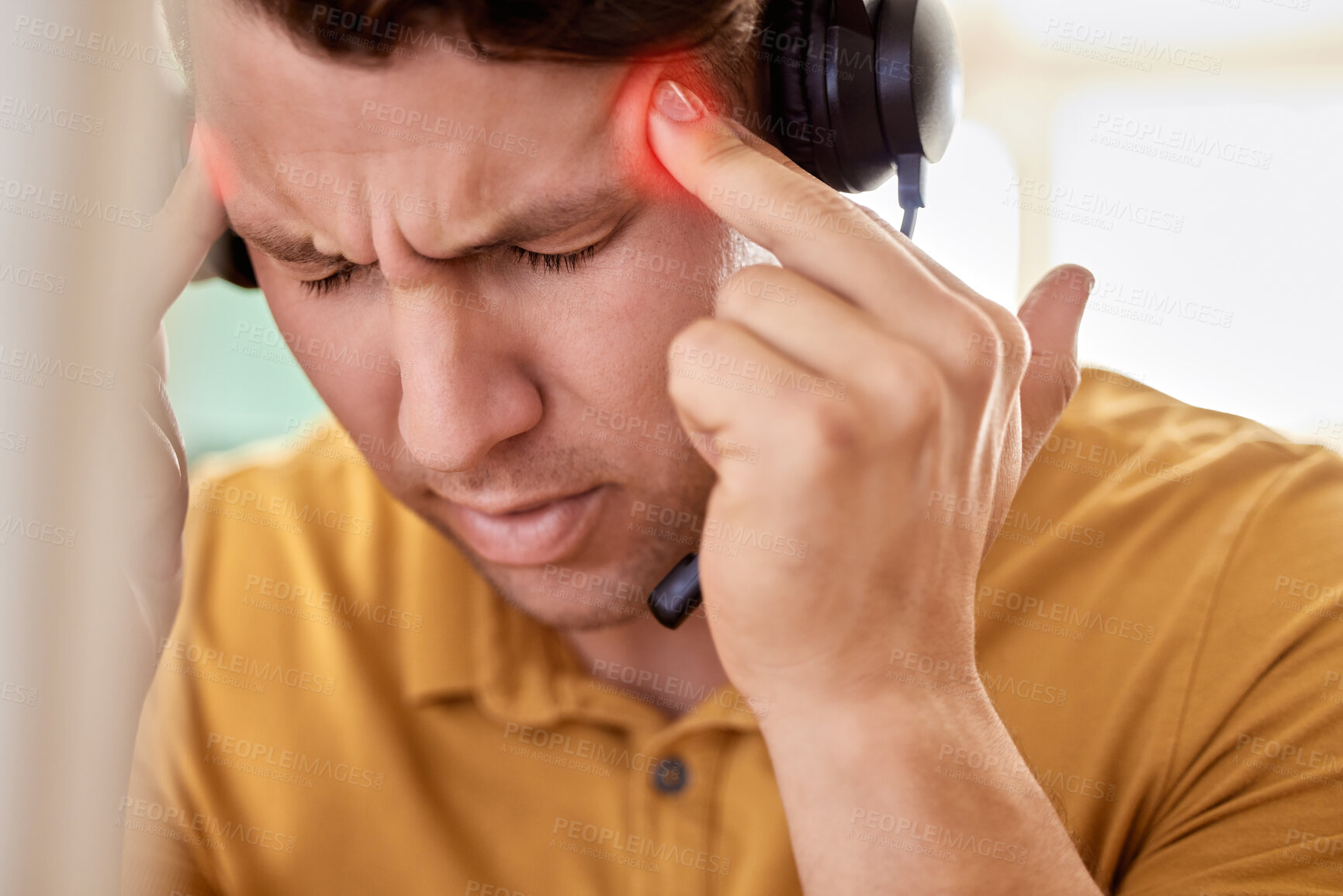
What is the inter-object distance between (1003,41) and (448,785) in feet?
5.03

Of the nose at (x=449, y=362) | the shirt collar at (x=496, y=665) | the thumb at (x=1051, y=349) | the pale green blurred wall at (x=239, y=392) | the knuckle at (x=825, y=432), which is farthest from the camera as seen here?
the pale green blurred wall at (x=239, y=392)

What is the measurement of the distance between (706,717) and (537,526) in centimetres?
26

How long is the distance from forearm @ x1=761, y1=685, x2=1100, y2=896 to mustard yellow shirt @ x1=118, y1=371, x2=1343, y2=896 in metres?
0.24

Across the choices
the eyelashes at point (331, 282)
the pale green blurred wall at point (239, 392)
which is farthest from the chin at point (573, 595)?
the pale green blurred wall at point (239, 392)

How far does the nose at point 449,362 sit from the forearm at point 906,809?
0.34 metres

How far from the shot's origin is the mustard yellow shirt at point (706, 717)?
39.6 inches

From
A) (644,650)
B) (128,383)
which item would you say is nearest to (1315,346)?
(644,650)

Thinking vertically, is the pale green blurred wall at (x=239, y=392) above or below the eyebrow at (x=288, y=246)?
below

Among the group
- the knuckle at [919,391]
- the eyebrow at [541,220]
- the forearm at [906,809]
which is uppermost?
the eyebrow at [541,220]

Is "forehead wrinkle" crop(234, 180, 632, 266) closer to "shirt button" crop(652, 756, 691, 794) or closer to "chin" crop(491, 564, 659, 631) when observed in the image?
"chin" crop(491, 564, 659, 631)

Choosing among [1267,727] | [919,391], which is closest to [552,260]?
[919,391]

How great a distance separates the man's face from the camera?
0.79 m

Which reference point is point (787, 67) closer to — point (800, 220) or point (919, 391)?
point (800, 220)

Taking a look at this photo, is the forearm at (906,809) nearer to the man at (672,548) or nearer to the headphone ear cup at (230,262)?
the man at (672,548)
